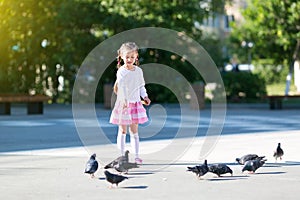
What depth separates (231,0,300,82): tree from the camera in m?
35.1

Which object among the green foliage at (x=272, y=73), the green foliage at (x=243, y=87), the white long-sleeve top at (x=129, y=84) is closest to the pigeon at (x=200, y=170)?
the white long-sleeve top at (x=129, y=84)

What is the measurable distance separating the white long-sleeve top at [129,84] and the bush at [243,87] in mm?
21603

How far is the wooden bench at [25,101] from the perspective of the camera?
2333cm

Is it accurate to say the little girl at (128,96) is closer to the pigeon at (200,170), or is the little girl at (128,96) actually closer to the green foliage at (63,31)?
the pigeon at (200,170)

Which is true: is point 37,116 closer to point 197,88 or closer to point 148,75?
point 197,88

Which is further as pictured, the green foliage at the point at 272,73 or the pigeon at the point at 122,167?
the green foliage at the point at 272,73

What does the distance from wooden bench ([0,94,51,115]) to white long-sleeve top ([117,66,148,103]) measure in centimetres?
1316

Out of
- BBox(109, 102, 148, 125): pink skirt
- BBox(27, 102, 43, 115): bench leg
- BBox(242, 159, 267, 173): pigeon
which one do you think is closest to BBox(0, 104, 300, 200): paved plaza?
BBox(242, 159, 267, 173): pigeon

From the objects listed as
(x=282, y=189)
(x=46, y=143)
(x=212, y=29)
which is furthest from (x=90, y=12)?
(x=212, y=29)

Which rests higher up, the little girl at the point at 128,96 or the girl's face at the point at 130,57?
the girl's face at the point at 130,57

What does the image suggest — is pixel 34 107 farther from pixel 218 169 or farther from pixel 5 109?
pixel 218 169

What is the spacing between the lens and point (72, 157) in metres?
11.9

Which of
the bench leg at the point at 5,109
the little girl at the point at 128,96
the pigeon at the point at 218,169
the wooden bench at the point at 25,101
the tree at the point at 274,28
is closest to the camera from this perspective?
the pigeon at the point at 218,169

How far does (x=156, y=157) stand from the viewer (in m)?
11.8
